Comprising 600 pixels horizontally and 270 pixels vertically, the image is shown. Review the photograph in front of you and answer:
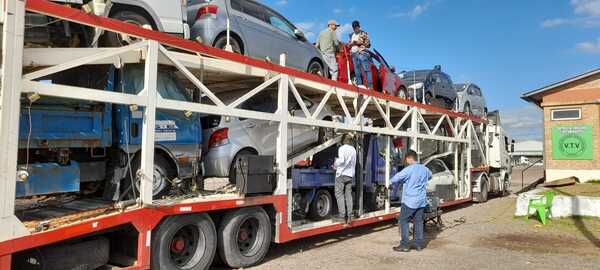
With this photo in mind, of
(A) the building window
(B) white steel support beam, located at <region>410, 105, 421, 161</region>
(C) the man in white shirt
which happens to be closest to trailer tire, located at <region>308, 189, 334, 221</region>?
(C) the man in white shirt

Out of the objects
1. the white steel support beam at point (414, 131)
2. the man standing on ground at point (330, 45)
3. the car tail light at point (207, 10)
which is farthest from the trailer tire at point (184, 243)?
the white steel support beam at point (414, 131)

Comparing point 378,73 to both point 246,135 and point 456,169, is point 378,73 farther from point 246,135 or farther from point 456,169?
point 246,135

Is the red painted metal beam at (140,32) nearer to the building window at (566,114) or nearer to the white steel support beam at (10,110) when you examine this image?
the white steel support beam at (10,110)

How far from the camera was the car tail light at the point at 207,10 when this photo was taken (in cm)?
727

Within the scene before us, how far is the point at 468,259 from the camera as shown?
732 cm

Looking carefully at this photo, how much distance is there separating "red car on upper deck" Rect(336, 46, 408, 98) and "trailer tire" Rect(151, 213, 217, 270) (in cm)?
488

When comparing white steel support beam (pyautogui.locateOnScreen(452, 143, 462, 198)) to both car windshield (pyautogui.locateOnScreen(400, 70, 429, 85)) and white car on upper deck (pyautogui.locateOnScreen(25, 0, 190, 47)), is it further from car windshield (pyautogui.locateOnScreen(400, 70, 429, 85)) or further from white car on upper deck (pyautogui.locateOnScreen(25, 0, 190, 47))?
white car on upper deck (pyautogui.locateOnScreen(25, 0, 190, 47))

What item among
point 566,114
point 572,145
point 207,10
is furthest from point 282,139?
point 566,114

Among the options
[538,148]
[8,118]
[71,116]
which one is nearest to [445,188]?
[71,116]

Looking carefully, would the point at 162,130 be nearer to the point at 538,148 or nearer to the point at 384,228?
the point at 384,228

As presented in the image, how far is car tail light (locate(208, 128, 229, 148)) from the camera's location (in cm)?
679

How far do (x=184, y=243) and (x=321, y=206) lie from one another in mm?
3384

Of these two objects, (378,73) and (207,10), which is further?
(378,73)

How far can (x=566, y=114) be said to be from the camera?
17875 mm
